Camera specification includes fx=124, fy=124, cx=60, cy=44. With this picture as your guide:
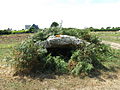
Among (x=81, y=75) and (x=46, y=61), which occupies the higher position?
(x=46, y=61)

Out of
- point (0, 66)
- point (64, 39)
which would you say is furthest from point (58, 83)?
point (0, 66)

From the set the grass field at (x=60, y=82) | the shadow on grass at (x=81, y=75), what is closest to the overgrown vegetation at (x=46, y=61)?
the shadow on grass at (x=81, y=75)

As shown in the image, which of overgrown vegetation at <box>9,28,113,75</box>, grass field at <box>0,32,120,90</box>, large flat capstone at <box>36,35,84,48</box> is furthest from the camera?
large flat capstone at <box>36,35,84,48</box>

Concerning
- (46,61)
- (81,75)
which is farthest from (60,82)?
(46,61)

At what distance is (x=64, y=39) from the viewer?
548 cm

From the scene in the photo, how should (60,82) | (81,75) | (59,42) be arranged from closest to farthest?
(60,82)
(81,75)
(59,42)

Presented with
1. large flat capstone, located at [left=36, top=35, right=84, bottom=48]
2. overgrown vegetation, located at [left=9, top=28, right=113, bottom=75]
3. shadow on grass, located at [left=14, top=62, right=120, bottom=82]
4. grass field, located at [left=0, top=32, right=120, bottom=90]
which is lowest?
grass field, located at [left=0, top=32, right=120, bottom=90]

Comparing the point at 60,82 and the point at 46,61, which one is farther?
the point at 46,61

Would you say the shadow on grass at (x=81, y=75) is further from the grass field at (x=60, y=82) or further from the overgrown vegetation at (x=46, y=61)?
the overgrown vegetation at (x=46, y=61)

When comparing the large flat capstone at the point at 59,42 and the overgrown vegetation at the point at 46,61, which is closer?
the overgrown vegetation at the point at 46,61

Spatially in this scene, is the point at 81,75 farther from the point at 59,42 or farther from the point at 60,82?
the point at 59,42

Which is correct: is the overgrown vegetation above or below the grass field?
above

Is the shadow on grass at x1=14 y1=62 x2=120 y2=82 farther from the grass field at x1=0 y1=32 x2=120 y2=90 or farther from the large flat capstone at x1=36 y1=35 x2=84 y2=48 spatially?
the large flat capstone at x1=36 y1=35 x2=84 y2=48

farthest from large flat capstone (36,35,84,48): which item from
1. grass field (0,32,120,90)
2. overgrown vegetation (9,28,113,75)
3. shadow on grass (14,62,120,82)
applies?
grass field (0,32,120,90)
